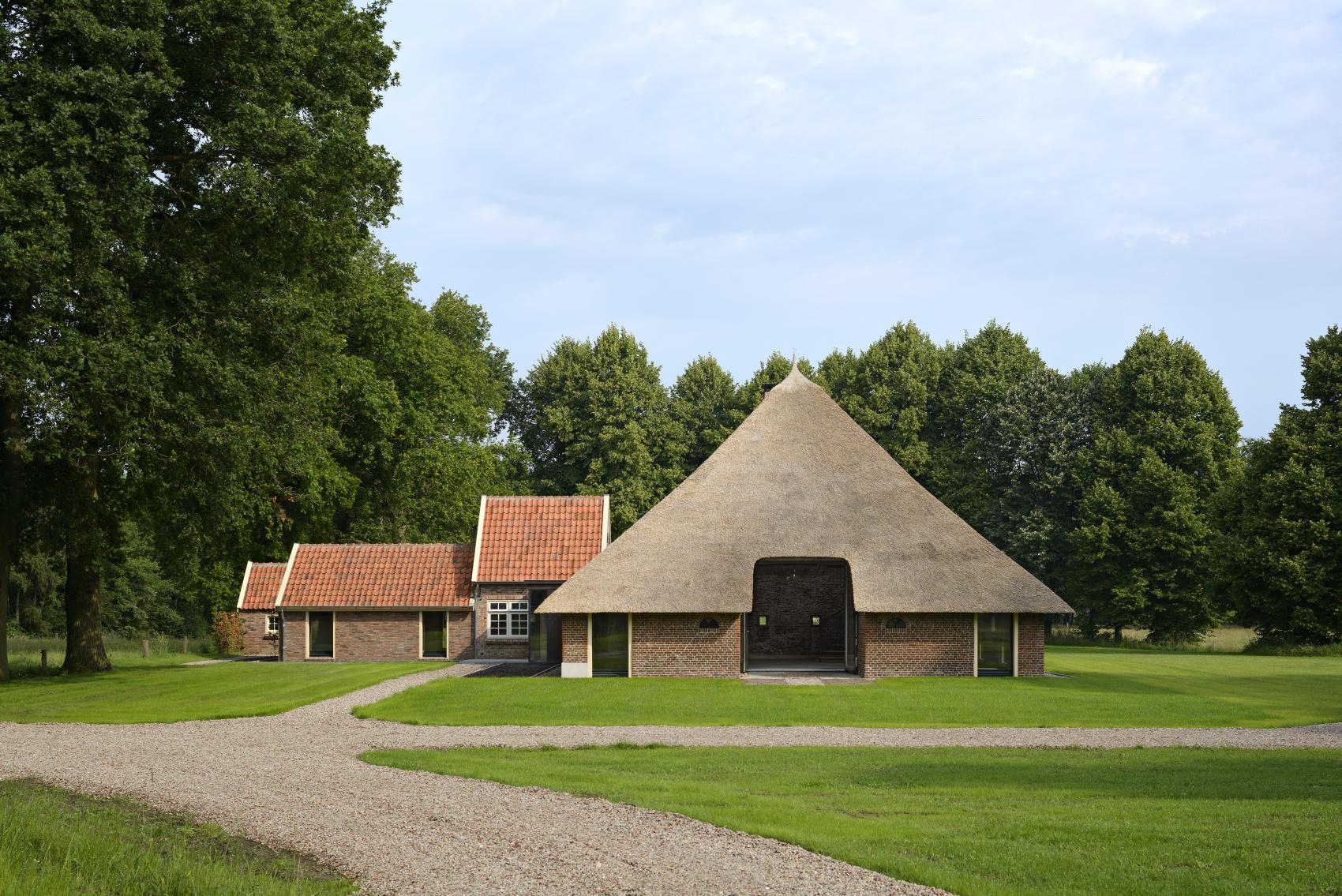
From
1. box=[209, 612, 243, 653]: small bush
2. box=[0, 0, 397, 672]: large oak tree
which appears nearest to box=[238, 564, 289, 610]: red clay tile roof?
box=[209, 612, 243, 653]: small bush

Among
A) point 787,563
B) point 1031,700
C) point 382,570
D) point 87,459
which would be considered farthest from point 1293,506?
point 87,459

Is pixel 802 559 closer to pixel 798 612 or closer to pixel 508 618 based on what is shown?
pixel 798 612

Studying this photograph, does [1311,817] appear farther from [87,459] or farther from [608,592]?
[87,459]

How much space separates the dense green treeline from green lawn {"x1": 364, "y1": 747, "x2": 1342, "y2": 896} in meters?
10.6

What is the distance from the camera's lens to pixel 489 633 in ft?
117

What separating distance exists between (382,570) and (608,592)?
11631 millimetres

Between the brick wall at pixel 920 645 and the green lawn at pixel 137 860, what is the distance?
794 inches

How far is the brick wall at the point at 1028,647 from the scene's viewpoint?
2853 centimetres

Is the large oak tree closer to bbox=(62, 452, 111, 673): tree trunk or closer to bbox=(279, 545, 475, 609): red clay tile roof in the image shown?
bbox=(62, 452, 111, 673): tree trunk

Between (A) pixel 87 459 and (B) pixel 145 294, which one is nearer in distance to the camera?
(B) pixel 145 294

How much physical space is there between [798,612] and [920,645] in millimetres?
8860

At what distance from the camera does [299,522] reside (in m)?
41.4

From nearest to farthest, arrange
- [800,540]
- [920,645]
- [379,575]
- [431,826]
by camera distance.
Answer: [431,826] < [920,645] < [800,540] < [379,575]

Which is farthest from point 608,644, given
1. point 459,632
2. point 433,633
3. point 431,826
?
point 431,826
